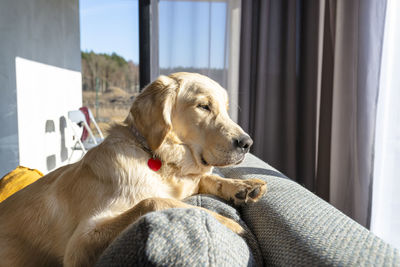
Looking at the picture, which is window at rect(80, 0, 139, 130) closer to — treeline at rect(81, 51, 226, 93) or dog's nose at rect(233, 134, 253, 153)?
treeline at rect(81, 51, 226, 93)

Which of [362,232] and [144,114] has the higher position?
[144,114]

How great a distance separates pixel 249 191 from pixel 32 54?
10.7 ft

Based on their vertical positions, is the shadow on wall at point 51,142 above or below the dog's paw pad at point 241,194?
below

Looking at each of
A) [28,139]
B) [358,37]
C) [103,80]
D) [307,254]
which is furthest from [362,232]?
[103,80]

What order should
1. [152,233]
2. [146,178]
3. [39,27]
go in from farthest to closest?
[39,27]
[146,178]
[152,233]

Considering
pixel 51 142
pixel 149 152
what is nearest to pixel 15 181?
pixel 149 152

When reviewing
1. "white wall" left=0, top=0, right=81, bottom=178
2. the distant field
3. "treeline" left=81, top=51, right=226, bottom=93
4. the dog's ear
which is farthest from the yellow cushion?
"treeline" left=81, top=51, right=226, bottom=93

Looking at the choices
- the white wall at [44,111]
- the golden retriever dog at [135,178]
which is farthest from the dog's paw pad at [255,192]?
the white wall at [44,111]

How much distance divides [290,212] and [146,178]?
449mm

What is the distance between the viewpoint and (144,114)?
1.04 metres

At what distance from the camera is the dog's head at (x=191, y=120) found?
40.4 inches

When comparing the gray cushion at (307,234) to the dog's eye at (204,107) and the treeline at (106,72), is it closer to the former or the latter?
the dog's eye at (204,107)

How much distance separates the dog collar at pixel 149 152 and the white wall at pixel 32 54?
2332 mm

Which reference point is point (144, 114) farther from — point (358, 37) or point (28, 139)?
point (28, 139)
